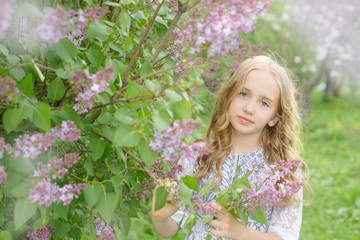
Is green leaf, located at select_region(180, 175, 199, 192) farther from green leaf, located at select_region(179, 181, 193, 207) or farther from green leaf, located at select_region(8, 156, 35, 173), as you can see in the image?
green leaf, located at select_region(8, 156, 35, 173)

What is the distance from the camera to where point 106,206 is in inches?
62.1

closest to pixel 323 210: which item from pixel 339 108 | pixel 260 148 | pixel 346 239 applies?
pixel 346 239

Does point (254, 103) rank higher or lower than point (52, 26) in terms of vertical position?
lower

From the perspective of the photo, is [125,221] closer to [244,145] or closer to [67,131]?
[67,131]

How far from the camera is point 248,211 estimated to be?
1.76 metres

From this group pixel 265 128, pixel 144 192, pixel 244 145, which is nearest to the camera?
pixel 144 192

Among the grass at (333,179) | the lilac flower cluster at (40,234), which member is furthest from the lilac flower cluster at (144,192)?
the grass at (333,179)

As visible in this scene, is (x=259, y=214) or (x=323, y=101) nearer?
(x=259, y=214)

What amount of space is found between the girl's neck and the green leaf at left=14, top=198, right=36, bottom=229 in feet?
4.72

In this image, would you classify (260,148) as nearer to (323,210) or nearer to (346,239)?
(346,239)

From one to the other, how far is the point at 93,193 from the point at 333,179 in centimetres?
695

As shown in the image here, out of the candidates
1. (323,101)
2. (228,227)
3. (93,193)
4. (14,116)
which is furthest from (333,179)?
(323,101)

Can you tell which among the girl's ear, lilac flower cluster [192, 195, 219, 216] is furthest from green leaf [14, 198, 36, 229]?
the girl's ear

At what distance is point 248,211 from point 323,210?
196 inches
